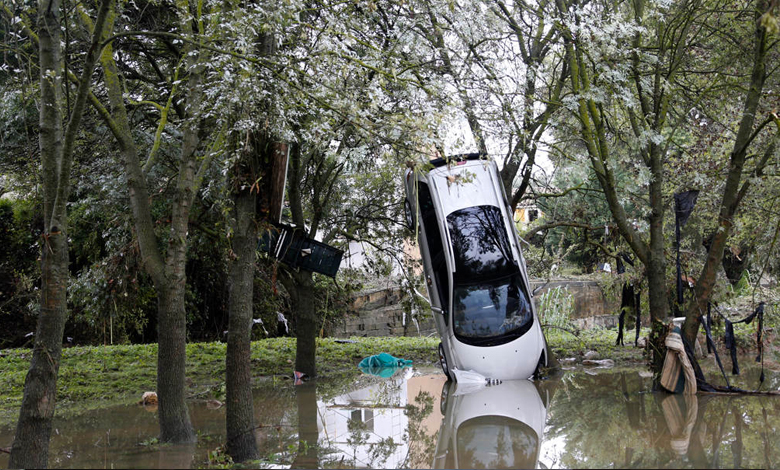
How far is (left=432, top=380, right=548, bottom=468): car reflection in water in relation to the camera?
702 centimetres

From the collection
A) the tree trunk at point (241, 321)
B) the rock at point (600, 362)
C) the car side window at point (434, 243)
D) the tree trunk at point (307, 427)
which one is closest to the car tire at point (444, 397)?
the car side window at point (434, 243)

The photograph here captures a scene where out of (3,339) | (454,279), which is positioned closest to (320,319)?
(3,339)

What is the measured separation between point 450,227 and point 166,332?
6.44 metres

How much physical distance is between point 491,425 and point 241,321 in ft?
11.7

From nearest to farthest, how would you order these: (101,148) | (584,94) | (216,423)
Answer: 1. (216,423)
2. (584,94)
3. (101,148)

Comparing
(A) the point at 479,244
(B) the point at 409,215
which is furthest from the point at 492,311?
(B) the point at 409,215

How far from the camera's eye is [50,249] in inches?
248

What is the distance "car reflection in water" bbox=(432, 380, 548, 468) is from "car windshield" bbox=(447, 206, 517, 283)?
2035 millimetres

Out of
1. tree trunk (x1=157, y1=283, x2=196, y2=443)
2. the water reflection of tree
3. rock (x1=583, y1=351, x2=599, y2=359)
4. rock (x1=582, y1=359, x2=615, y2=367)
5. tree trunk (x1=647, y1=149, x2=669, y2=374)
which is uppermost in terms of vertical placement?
tree trunk (x1=647, y1=149, x2=669, y2=374)

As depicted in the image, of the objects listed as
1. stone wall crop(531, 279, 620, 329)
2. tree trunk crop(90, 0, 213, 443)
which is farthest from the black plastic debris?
stone wall crop(531, 279, 620, 329)

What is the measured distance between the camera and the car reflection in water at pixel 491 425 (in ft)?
23.0

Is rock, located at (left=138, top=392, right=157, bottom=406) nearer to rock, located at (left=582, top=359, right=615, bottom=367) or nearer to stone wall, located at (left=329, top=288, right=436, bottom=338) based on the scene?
rock, located at (left=582, top=359, right=615, bottom=367)

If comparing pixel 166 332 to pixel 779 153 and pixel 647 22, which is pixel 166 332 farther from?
pixel 647 22

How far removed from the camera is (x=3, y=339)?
64.7ft
